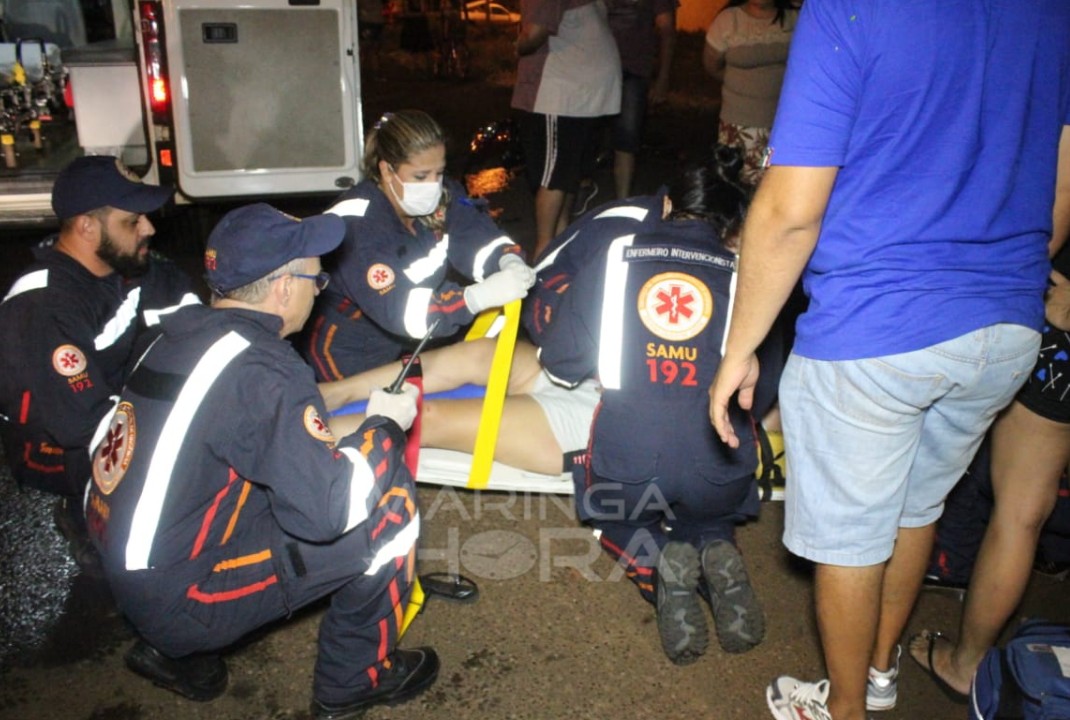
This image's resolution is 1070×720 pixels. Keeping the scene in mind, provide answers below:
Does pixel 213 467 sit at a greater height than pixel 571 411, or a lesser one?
greater

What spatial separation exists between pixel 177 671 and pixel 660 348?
4.96ft

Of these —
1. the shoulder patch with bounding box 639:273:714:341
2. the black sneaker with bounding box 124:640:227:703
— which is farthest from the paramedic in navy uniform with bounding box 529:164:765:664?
the black sneaker with bounding box 124:640:227:703

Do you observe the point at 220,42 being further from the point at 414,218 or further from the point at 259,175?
the point at 414,218

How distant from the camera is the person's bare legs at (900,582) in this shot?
223cm

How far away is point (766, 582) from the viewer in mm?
2992

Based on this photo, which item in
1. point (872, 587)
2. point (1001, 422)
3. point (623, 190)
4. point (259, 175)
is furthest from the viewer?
point (623, 190)

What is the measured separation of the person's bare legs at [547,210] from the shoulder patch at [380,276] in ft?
6.58

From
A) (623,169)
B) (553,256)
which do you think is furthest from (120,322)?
(623,169)

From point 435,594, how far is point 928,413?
1570mm

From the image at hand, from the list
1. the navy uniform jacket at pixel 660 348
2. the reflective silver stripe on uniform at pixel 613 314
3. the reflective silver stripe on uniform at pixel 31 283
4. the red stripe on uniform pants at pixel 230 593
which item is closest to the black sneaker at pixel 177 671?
the red stripe on uniform pants at pixel 230 593

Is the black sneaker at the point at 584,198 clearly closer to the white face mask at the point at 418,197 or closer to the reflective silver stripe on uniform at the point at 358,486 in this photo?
the white face mask at the point at 418,197

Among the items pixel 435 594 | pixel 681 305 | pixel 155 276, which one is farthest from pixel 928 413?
pixel 155 276

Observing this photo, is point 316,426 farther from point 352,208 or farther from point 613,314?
point 352,208

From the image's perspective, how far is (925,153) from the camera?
173cm
